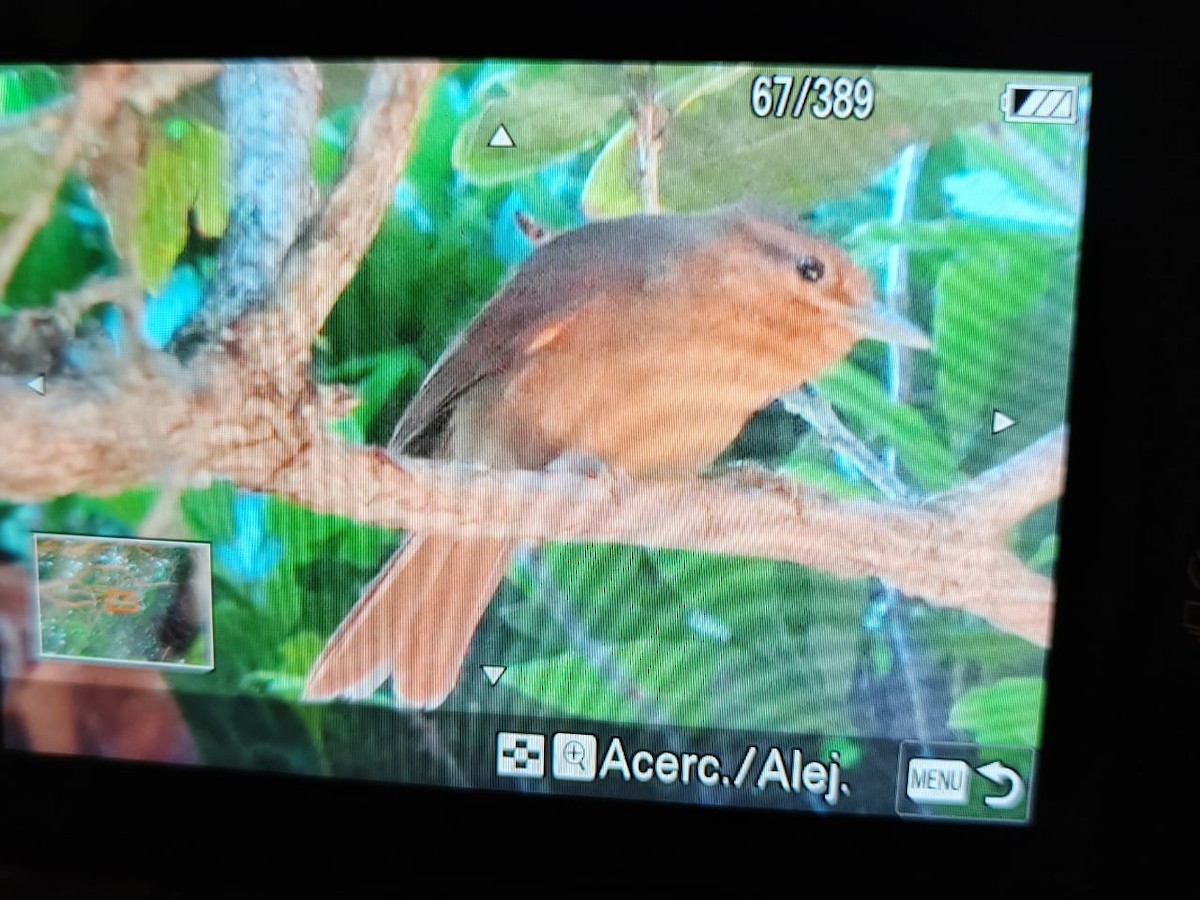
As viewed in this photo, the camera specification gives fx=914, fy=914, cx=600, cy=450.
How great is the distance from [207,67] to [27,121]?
0.14 metres

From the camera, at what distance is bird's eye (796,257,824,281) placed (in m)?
0.66

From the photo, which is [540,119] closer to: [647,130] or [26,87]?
[647,130]

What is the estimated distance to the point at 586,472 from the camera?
670 mm

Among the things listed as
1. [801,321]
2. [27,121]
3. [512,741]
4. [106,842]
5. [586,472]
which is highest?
[27,121]

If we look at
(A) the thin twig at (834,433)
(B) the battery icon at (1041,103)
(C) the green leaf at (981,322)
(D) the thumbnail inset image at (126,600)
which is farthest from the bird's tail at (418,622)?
(B) the battery icon at (1041,103)

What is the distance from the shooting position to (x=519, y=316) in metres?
0.67

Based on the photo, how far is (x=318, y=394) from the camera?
0.67 m

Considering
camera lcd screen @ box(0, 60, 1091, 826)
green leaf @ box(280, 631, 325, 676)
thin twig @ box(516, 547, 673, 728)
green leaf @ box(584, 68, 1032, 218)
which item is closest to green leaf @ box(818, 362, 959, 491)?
camera lcd screen @ box(0, 60, 1091, 826)

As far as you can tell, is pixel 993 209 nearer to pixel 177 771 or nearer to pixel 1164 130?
pixel 1164 130

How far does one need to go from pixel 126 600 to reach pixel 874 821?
23.5 inches

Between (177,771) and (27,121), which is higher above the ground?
(27,121)

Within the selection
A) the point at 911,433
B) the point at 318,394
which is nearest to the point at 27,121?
the point at 318,394

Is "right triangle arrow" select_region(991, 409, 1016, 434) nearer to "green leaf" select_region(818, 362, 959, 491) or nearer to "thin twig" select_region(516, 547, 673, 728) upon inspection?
"green leaf" select_region(818, 362, 959, 491)

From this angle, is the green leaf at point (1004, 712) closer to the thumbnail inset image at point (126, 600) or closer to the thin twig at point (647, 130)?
the thin twig at point (647, 130)
